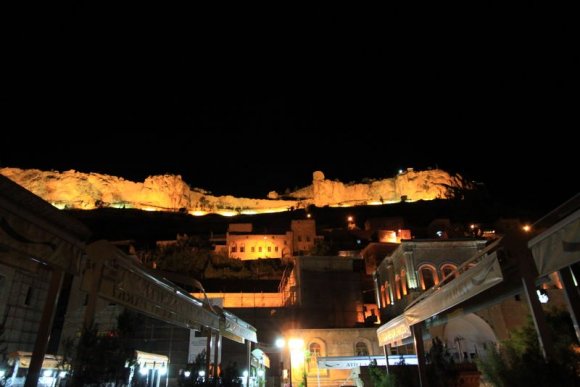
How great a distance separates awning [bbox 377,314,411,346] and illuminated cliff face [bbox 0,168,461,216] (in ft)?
301

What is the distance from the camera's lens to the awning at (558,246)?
3777 millimetres

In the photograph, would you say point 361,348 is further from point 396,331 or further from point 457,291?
point 457,291

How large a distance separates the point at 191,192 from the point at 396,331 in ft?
329

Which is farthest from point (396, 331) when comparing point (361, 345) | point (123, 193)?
point (123, 193)

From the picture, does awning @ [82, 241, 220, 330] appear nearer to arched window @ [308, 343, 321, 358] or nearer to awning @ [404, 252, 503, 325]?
awning @ [404, 252, 503, 325]

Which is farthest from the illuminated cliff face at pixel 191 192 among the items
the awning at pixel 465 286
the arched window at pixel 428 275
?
the awning at pixel 465 286

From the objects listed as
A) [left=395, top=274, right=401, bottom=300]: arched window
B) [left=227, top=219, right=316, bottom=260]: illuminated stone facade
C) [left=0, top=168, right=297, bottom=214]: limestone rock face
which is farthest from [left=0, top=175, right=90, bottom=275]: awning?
[left=0, top=168, right=297, bottom=214]: limestone rock face

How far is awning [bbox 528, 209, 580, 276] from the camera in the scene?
149 inches

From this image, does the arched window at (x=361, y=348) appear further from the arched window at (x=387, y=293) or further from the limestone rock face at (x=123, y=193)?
the limestone rock face at (x=123, y=193)

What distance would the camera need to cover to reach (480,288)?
5289 millimetres

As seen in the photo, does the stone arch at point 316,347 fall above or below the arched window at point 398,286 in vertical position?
below

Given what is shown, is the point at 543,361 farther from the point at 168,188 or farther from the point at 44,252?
the point at 168,188

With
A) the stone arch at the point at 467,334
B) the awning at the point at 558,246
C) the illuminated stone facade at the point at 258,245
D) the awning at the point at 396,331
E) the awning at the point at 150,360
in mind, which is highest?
the illuminated stone facade at the point at 258,245

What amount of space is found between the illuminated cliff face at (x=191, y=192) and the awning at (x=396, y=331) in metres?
91.8
